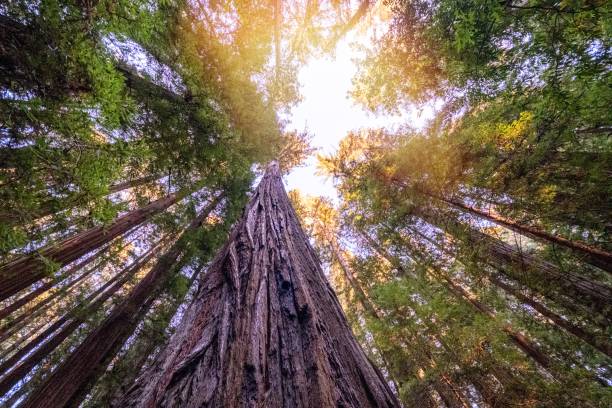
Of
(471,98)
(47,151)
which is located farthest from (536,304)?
(47,151)

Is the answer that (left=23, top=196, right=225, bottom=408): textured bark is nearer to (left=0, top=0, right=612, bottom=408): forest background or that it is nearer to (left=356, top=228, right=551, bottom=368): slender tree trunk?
(left=0, top=0, right=612, bottom=408): forest background

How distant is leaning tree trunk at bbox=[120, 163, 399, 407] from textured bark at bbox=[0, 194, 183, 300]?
1.72 metres

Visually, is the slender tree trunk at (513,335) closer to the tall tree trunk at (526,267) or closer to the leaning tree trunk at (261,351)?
the tall tree trunk at (526,267)

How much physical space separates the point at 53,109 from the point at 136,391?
8.11ft

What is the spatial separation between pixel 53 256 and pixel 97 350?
246cm

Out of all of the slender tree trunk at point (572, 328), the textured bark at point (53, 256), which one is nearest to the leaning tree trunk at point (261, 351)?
the textured bark at point (53, 256)

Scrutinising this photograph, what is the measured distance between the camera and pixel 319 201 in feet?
39.6

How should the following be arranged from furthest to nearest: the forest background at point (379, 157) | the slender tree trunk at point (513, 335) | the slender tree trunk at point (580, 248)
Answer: the slender tree trunk at point (513, 335) < the slender tree trunk at point (580, 248) < the forest background at point (379, 157)

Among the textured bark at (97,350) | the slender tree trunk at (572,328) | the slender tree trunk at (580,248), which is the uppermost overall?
the textured bark at (97,350)

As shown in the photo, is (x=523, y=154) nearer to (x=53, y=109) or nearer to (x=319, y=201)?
(x=53, y=109)

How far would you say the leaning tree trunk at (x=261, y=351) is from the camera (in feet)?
3.70

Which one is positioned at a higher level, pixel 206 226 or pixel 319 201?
pixel 319 201

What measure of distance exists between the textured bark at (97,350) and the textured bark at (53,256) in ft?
5.63

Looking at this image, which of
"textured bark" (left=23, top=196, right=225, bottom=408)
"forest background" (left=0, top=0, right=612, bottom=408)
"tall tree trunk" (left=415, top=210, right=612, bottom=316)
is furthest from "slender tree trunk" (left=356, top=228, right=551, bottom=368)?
"textured bark" (left=23, top=196, right=225, bottom=408)
